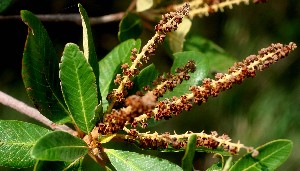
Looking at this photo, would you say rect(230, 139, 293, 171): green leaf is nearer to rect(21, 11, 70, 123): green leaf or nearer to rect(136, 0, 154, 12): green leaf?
rect(21, 11, 70, 123): green leaf

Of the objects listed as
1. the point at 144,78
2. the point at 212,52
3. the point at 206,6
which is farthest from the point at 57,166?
the point at 212,52

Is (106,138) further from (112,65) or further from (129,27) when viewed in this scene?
(129,27)

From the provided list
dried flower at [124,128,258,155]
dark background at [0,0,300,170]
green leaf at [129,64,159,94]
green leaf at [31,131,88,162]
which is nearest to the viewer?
green leaf at [31,131,88,162]

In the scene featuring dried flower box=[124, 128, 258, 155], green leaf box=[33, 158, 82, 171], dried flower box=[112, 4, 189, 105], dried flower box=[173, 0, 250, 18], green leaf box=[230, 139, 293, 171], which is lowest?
green leaf box=[33, 158, 82, 171]

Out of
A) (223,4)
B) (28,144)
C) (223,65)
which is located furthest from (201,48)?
(28,144)

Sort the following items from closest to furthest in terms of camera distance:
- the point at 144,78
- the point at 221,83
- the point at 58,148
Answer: the point at 58,148 → the point at 221,83 → the point at 144,78

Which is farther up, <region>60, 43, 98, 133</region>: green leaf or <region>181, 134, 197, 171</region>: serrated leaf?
<region>60, 43, 98, 133</region>: green leaf

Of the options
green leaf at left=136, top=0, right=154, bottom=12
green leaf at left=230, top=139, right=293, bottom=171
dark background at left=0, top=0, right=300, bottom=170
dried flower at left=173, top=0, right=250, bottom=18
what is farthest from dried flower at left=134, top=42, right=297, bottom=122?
dark background at left=0, top=0, right=300, bottom=170
